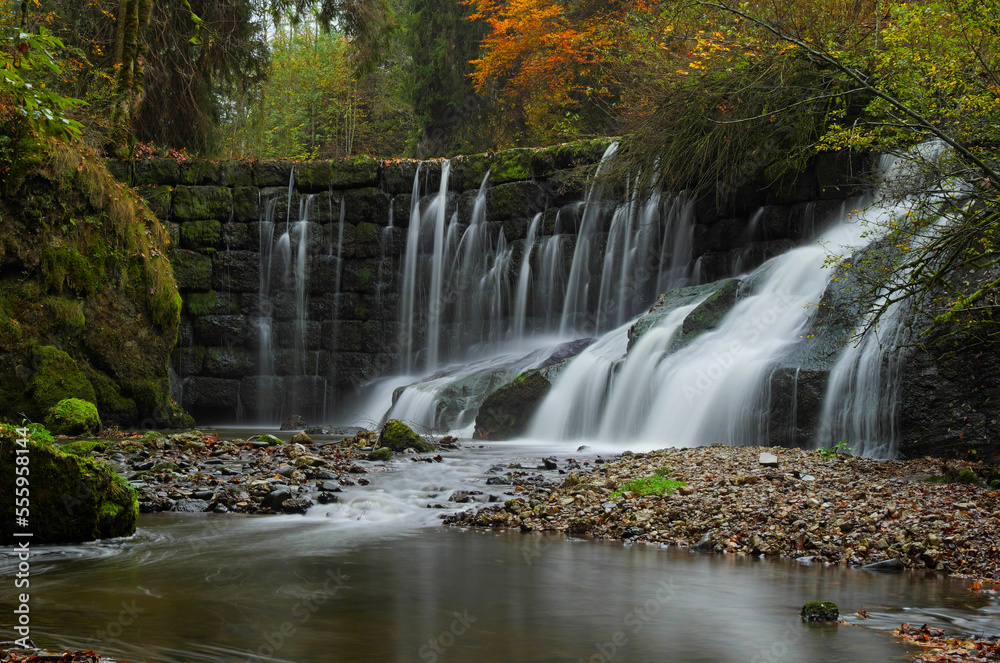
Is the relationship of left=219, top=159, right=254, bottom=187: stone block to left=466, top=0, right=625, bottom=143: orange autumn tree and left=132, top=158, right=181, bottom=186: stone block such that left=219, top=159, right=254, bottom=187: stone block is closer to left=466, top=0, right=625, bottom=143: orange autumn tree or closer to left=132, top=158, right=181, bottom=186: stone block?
left=132, top=158, right=181, bottom=186: stone block

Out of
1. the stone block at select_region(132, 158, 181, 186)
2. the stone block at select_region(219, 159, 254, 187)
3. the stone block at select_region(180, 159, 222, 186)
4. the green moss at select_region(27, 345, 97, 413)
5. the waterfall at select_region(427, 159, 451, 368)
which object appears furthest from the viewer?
the stone block at select_region(219, 159, 254, 187)

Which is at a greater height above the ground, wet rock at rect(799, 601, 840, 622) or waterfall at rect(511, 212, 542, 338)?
waterfall at rect(511, 212, 542, 338)

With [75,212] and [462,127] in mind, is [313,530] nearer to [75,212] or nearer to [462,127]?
[75,212]

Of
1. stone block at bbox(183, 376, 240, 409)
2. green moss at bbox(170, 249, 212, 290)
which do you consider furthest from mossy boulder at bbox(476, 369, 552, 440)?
green moss at bbox(170, 249, 212, 290)

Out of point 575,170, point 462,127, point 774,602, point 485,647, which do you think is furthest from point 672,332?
point 462,127

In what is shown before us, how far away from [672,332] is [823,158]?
4.86 metres

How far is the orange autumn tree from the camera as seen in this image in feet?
82.4

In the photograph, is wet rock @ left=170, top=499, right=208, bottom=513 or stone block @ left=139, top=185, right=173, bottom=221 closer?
wet rock @ left=170, top=499, right=208, bottom=513

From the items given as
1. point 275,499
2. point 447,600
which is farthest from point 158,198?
point 447,600

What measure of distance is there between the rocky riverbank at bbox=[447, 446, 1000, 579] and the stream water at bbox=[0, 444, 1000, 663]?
307mm

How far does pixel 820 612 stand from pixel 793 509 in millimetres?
2293

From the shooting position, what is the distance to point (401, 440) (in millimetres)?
10617

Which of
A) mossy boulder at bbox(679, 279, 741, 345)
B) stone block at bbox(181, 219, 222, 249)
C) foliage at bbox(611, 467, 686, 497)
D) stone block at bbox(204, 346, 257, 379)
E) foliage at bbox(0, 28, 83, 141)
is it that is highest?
stone block at bbox(181, 219, 222, 249)

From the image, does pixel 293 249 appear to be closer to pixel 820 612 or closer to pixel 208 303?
pixel 208 303
